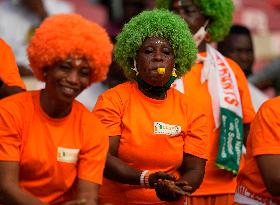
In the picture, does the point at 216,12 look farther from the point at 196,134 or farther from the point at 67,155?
the point at 67,155

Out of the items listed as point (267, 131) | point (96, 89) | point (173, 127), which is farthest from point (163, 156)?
point (96, 89)

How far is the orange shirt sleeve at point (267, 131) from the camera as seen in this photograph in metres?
5.12

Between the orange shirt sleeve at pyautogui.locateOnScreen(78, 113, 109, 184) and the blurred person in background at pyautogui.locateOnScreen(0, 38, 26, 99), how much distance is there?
1.01 meters

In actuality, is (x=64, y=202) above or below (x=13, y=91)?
below

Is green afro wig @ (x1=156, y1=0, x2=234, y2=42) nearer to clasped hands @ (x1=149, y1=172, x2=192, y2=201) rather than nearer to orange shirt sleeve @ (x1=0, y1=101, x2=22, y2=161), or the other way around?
clasped hands @ (x1=149, y1=172, x2=192, y2=201)

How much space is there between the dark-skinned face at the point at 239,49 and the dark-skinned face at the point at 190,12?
1493mm

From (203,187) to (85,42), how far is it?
173 cm

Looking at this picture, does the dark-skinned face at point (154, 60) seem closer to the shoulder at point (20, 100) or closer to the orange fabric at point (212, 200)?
the shoulder at point (20, 100)

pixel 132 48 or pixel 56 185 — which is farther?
pixel 132 48

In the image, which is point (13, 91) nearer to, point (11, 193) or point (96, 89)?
point (11, 193)

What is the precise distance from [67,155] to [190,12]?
2.16m

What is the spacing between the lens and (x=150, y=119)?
5.19 m

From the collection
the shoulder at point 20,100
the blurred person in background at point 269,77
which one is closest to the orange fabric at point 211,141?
the shoulder at point 20,100

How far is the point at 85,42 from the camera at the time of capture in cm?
460
